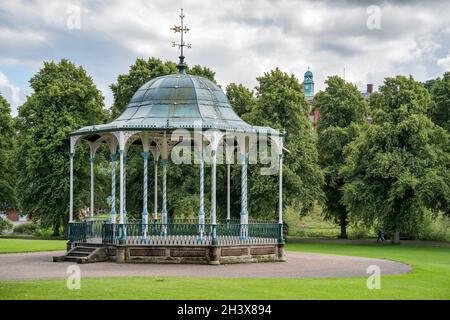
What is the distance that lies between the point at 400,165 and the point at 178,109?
82.9 ft

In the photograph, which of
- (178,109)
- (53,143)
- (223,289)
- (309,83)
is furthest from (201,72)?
(309,83)

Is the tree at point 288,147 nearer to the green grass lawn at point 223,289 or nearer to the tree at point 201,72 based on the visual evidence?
the tree at point 201,72

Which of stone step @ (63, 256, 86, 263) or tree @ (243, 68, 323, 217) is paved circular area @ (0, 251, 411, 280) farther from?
tree @ (243, 68, 323, 217)

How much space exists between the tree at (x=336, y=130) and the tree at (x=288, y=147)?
102 inches

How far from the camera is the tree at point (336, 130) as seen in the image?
192 feet

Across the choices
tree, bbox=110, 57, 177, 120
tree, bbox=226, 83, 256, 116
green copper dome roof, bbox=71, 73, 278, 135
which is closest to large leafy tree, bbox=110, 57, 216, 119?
tree, bbox=110, 57, 177, 120

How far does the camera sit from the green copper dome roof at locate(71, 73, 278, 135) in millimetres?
29219

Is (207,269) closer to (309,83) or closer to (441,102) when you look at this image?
(441,102)

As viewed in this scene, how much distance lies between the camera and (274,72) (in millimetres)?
56469

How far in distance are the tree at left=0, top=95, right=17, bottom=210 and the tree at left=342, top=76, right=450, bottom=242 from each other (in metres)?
30.0

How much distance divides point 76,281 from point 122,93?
119 feet

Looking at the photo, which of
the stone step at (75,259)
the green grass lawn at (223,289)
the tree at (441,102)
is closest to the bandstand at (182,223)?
the stone step at (75,259)

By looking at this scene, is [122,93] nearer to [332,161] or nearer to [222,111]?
[332,161]
